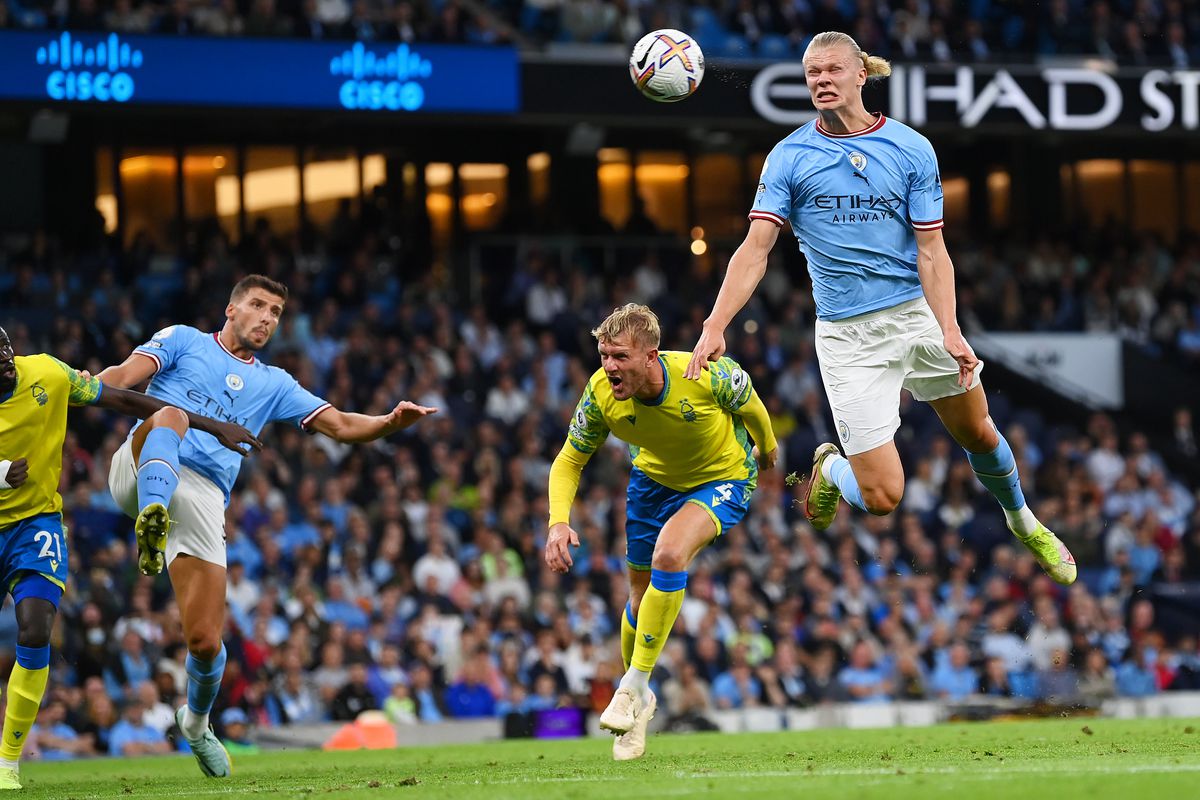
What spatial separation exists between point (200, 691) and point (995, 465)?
15.8 feet

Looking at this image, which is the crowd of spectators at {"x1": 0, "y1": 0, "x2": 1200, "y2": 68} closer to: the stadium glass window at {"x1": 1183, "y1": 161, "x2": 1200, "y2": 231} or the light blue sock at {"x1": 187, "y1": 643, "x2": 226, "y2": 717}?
the stadium glass window at {"x1": 1183, "y1": 161, "x2": 1200, "y2": 231}

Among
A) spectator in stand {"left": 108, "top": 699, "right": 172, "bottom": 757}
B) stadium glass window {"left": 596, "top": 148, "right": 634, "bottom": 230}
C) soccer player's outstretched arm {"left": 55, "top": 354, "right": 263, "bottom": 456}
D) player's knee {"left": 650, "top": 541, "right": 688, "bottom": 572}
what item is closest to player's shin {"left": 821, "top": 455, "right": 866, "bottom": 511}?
player's knee {"left": 650, "top": 541, "right": 688, "bottom": 572}

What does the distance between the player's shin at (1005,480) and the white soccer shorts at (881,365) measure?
0.67 metres

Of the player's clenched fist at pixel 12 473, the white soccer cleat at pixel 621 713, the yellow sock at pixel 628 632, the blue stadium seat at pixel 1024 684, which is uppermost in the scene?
the player's clenched fist at pixel 12 473

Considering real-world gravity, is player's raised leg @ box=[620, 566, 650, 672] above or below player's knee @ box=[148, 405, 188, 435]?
below

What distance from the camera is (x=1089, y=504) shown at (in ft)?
69.6

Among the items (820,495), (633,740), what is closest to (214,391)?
(633,740)

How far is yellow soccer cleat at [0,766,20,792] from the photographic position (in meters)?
9.12

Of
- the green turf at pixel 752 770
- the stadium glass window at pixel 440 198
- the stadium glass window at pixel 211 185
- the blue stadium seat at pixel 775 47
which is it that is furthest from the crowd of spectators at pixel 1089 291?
the green turf at pixel 752 770

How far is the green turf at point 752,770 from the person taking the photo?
7223 millimetres

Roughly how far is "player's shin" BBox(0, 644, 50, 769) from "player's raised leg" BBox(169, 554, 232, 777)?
1069 millimetres

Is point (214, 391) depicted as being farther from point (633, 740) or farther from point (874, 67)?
point (874, 67)

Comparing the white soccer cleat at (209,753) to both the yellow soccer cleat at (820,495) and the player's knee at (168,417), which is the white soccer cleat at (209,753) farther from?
the yellow soccer cleat at (820,495)

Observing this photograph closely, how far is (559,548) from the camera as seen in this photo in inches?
359
